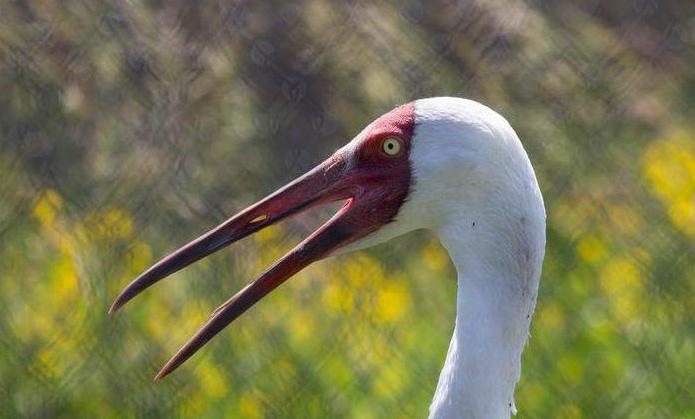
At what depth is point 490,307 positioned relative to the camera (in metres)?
2.93

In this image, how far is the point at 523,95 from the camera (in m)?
4.63

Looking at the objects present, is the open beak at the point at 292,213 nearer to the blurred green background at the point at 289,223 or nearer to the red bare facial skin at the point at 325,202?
the red bare facial skin at the point at 325,202

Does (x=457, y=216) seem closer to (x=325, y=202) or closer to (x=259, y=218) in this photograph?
(x=325, y=202)

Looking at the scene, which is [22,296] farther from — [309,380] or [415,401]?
[415,401]

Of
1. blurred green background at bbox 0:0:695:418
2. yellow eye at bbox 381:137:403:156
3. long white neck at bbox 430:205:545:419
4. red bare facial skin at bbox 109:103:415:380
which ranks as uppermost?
yellow eye at bbox 381:137:403:156

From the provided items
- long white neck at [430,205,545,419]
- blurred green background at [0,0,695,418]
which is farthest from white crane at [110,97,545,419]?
blurred green background at [0,0,695,418]

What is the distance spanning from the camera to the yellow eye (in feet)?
9.84

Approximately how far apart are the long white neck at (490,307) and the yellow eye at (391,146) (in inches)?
7.8

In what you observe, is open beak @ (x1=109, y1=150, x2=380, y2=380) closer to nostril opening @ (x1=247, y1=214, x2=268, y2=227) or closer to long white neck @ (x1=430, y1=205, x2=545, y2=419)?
nostril opening @ (x1=247, y1=214, x2=268, y2=227)

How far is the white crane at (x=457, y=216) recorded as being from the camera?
2918 mm

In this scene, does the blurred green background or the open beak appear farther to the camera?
the blurred green background

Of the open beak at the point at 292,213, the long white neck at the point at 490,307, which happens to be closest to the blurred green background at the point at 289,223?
the open beak at the point at 292,213

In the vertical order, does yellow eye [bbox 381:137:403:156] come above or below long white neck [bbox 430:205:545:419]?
above

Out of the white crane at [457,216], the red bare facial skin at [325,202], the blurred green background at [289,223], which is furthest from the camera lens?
the blurred green background at [289,223]
